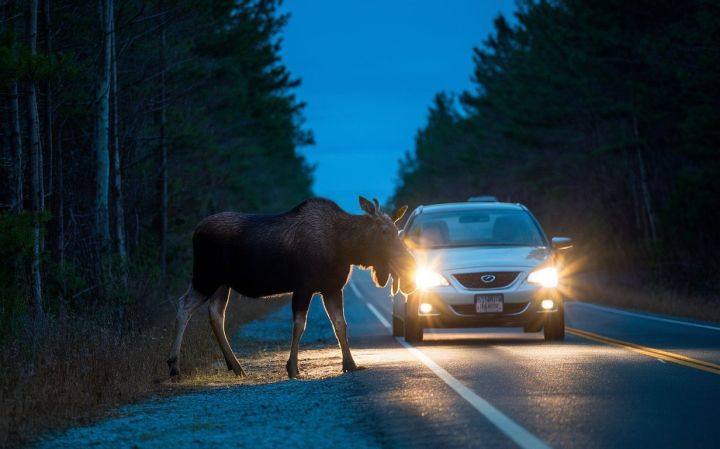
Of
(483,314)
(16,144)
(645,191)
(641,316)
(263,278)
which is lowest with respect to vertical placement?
(641,316)

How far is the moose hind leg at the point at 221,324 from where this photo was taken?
14.3 metres

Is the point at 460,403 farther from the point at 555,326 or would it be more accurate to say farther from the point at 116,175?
the point at 116,175

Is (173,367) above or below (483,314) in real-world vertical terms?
below

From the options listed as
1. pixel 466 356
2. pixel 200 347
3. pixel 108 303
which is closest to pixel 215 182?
pixel 108 303

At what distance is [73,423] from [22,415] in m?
0.44

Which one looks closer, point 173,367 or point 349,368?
point 349,368

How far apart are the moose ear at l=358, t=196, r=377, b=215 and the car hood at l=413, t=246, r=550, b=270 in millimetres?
3251

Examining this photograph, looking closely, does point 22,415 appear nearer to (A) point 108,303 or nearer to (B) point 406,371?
(B) point 406,371

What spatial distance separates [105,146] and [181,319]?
31.9 feet

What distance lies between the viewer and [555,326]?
17.4m

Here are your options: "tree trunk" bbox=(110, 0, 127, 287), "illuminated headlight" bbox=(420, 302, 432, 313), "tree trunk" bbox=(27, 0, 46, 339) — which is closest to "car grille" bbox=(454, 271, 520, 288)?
"illuminated headlight" bbox=(420, 302, 432, 313)

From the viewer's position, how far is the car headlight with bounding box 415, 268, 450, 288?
56.1 feet

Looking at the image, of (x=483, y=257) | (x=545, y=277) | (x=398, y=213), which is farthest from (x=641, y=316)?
(x=398, y=213)

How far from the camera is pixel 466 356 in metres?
14.9
